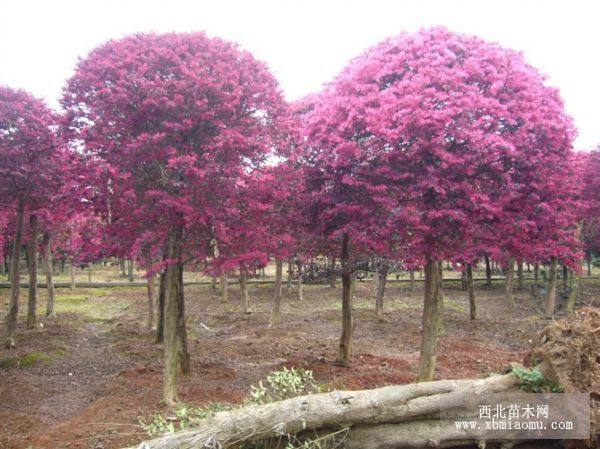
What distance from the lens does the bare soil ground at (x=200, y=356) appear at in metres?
7.33

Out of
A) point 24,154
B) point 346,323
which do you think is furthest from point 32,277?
point 346,323

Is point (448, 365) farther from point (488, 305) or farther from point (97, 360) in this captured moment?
point (488, 305)

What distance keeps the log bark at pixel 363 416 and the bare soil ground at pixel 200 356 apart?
1.52 metres

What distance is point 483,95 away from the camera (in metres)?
6.98

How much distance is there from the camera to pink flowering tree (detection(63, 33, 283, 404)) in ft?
22.9

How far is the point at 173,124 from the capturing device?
6852 millimetres

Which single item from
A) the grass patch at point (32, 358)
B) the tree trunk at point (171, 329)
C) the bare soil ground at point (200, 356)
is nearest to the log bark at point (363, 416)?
the bare soil ground at point (200, 356)

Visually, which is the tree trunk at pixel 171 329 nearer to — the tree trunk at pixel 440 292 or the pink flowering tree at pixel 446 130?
the pink flowering tree at pixel 446 130

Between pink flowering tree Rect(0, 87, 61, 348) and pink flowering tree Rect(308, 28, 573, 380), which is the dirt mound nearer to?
pink flowering tree Rect(308, 28, 573, 380)

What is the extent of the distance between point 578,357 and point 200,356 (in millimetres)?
9148

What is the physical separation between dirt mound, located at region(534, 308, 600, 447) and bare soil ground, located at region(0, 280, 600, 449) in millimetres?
571

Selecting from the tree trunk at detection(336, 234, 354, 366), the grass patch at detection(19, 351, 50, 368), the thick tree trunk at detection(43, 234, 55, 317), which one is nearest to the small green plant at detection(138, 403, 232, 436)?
the tree trunk at detection(336, 234, 354, 366)

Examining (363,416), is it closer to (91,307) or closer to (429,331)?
(429,331)

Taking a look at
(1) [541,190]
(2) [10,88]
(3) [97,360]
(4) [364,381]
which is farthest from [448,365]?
Answer: (2) [10,88]
